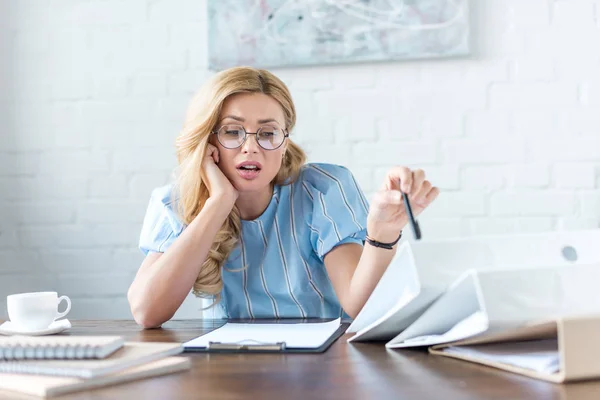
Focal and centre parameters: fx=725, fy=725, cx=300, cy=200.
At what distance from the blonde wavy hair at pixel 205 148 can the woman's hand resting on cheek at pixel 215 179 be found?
0.02 m

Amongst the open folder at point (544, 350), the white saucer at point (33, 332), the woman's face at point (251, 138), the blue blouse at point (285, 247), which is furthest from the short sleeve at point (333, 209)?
the open folder at point (544, 350)

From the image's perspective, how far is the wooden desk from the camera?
2.28ft

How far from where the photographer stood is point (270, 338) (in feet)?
3.35

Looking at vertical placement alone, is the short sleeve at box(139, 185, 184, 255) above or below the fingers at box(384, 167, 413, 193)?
below

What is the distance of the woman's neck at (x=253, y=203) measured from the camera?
1610 mm

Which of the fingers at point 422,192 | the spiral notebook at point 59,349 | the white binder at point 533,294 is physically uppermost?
the fingers at point 422,192

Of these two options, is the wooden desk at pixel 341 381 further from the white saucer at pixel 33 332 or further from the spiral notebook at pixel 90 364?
the white saucer at pixel 33 332

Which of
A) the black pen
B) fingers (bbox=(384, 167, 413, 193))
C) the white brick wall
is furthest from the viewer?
the white brick wall

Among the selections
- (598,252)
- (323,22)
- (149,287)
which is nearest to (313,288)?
(149,287)

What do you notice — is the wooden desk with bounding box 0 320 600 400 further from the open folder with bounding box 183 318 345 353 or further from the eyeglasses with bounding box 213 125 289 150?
the eyeglasses with bounding box 213 125 289 150

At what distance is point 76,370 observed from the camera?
76 centimetres

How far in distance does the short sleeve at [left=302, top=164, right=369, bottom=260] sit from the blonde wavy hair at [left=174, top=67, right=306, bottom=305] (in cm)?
14

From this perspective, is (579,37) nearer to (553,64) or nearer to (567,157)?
(553,64)

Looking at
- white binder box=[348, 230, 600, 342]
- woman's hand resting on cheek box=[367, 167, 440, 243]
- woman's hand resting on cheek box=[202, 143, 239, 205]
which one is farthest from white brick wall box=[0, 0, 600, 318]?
white binder box=[348, 230, 600, 342]
